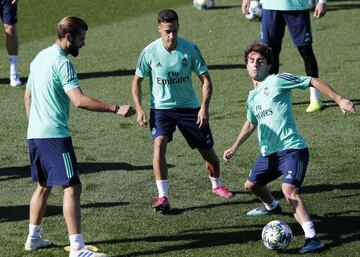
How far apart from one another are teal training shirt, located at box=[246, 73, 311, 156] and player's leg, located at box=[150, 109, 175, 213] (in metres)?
1.43

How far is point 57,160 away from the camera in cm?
965

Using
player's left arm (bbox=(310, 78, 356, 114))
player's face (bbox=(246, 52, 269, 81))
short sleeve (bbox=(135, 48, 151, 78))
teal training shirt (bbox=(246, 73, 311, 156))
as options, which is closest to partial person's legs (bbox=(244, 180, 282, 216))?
teal training shirt (bbox=(246, 73, 311, 156))

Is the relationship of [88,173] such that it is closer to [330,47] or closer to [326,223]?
[326,223]

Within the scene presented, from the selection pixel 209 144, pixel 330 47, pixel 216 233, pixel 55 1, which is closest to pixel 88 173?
pixel 209 144

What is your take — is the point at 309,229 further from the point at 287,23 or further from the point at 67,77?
the point at 287,23

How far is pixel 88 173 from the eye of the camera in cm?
1280

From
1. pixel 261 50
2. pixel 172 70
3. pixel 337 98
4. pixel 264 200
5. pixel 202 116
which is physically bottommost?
A: pixel 264 200

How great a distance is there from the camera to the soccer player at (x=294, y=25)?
49.7 ft

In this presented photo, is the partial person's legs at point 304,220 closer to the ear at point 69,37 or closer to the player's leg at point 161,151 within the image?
the player's leg at point 161,151

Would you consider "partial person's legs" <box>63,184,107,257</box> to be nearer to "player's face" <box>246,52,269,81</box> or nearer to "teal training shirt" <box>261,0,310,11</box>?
"player's face" <box>246,52,269,81</box>

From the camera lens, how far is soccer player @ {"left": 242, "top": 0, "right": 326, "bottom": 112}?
15.2m

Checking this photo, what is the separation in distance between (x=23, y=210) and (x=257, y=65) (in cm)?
310

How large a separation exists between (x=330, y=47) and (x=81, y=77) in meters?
4.78

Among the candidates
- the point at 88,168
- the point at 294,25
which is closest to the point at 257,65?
the point at 88,168
